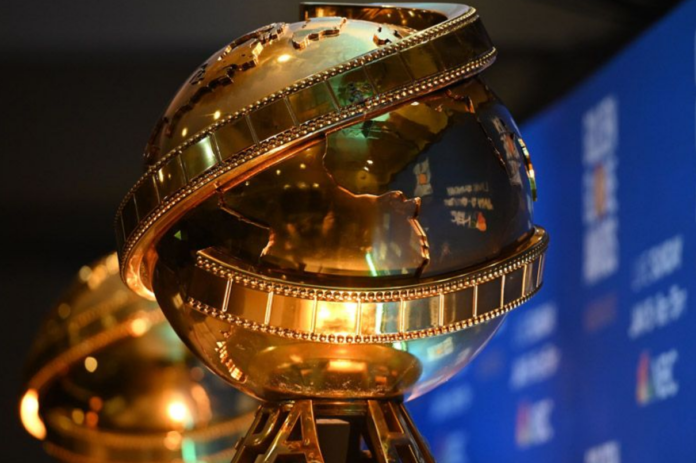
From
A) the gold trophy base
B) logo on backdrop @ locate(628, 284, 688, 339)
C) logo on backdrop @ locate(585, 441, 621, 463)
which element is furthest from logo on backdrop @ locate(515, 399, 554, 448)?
the gold trophy base

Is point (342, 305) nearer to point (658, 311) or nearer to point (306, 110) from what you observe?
point (306, 110)

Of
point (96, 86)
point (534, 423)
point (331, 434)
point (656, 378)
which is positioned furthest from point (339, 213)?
point (96, 86)

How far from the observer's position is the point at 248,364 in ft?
2.61

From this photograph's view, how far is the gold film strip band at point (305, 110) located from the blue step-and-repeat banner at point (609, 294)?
0.67 metres

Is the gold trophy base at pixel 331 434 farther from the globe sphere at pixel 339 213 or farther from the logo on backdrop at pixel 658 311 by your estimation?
the logo on backdrop at pixel 658 311

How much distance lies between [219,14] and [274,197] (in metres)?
1.34

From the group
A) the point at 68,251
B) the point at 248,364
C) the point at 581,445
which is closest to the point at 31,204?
the point at 68,251

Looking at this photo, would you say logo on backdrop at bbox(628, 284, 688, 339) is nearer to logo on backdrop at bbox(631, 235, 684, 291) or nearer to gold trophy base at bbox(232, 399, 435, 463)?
logo on backdrop at bbox(631, 235, 684, 291)

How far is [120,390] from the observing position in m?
1.51

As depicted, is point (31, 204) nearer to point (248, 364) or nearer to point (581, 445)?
point (581, 445)

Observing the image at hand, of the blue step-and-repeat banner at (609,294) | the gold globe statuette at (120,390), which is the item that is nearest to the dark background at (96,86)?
the blue step-and-repeat banner at (609,294)

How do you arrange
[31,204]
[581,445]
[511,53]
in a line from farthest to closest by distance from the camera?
1. [31,204]
2. [511,53]
3. [581,445]

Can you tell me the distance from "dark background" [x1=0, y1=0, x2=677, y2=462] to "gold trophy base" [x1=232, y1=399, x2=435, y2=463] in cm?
122

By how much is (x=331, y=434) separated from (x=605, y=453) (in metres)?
0.85
